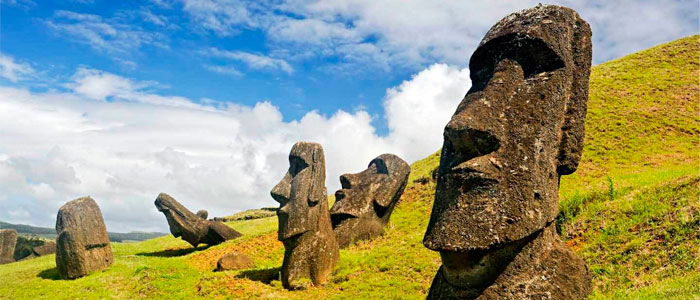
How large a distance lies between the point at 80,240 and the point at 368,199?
1229 cm

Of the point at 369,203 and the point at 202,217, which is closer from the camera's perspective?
the point at 369,203

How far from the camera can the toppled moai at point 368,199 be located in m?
21.2

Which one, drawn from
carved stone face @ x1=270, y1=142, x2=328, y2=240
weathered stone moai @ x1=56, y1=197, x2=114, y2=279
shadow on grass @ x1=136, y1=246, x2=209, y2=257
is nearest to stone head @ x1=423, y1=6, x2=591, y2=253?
carved stone face @ x1=270, y1=142, x2=328, y2=240

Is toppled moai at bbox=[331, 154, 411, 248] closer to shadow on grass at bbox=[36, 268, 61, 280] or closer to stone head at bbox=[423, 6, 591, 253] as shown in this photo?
shadow on grass at bbox=[36, 268, 61, 280]

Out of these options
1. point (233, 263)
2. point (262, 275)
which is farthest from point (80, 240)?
point (262, 275)

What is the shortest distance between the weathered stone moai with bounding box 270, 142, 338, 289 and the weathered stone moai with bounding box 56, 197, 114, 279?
9616mm

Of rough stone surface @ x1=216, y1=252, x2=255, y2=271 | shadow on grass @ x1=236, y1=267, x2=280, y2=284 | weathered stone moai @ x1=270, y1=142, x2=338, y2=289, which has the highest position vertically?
weathered stone moai @ x1=270, y1=142, x2=338, y2=289

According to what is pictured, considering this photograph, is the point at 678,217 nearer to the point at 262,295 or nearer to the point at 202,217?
the point at 262,295

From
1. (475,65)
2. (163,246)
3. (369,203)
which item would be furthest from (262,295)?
(163,246)

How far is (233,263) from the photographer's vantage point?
741 inches

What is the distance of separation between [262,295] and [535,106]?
1048 cm

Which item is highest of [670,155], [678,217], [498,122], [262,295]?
[670,155]

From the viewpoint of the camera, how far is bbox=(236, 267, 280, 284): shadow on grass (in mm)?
16188

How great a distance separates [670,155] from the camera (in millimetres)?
26594
